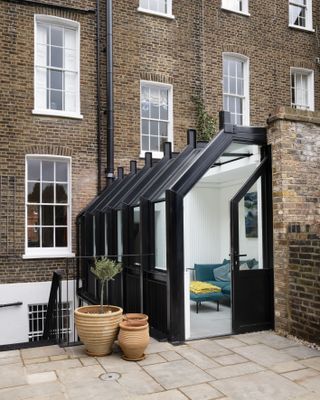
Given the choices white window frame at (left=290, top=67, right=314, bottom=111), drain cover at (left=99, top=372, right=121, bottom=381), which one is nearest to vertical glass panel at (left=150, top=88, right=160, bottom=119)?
white window frame at (left=290, top=67, right=314, bottom=111)

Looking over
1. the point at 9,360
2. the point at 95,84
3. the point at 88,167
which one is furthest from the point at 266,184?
the point at 95,84

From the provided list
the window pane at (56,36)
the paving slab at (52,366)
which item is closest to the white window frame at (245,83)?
the window pane at (56,36)

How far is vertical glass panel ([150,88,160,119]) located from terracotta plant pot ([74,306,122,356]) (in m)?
6.78

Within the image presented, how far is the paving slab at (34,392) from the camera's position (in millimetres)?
3927

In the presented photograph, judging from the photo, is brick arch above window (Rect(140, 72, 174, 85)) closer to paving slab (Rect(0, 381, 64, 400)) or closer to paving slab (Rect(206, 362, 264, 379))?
paving slab (Rect(206, 362, 264, 379))

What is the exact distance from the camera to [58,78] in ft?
33.1

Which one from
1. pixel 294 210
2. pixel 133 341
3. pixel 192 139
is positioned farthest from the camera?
pixel 192 139

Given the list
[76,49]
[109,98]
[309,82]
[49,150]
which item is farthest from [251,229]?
[309,82]

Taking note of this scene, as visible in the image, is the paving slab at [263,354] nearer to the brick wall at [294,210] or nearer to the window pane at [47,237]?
the brick wall at [294,210]

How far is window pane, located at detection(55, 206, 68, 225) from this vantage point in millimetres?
9820

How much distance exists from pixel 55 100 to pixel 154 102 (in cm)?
246

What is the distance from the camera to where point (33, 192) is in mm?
9609

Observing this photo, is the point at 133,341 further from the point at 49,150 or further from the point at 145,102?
the point at 145,102

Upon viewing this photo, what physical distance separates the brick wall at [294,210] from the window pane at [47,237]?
5434 mm
